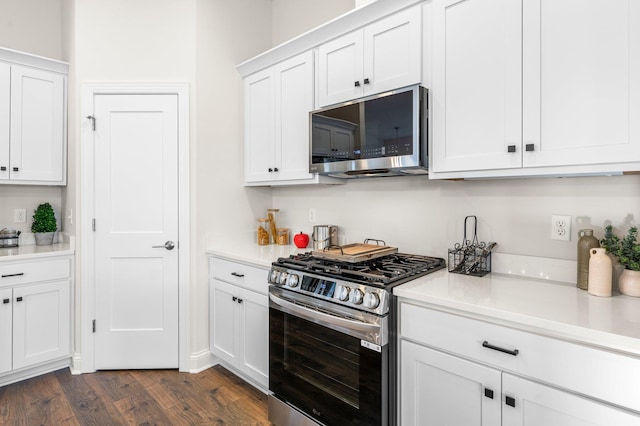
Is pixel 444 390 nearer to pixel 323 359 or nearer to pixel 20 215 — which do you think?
pixel 323 359

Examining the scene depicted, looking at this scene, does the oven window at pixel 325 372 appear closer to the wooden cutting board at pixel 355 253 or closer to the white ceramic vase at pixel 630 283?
the wooden cutting board at pixel 355 253

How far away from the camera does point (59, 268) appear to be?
280cm

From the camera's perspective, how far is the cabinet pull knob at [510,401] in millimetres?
1310

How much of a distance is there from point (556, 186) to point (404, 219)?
0.87 metres

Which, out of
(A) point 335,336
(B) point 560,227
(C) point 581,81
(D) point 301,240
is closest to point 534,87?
(C) point 581,81

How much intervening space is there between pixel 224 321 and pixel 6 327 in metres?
1.52

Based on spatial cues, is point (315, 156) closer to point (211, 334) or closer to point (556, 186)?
point (556, 186)

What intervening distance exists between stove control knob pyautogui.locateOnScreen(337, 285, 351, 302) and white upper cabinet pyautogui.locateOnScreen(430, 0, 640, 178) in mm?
756

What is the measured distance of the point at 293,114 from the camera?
8.67 feet

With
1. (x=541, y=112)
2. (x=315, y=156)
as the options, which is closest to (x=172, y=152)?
(x=315, y=156)

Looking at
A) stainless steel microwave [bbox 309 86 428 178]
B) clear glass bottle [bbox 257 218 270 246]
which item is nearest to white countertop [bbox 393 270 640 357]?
stainless steel microwave [bbox 309 86 428 178]

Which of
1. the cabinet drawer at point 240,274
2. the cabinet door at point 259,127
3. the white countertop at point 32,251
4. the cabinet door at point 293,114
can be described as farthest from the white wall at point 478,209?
the white countertop at point 32,251

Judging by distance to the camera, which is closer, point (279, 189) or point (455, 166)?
point (455, 166)

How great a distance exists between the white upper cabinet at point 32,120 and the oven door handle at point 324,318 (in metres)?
2.34
